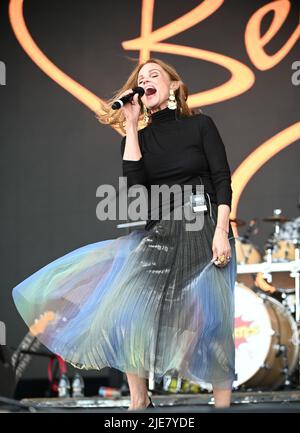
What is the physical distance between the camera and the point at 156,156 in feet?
9.65

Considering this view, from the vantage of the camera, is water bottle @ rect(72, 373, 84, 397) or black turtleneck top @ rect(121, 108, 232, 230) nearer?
black turtleneck top @ rect(121, 108, 232, 230)

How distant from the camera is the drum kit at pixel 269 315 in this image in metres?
6.06

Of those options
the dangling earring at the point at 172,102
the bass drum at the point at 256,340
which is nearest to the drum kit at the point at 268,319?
the bass drum at the point at 256,340

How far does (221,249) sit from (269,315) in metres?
3.46

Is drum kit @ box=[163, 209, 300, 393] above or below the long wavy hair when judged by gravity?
below

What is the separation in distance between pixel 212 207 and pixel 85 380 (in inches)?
162

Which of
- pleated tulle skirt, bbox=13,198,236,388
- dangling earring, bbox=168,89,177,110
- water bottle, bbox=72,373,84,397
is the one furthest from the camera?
water bottle, bbox=72,373,84,397

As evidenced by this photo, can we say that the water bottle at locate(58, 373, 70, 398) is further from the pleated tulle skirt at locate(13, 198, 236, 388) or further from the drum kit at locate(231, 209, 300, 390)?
the pleated tulle skirt at locate(13, 198, 236, 388)

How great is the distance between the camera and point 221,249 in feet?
9.00

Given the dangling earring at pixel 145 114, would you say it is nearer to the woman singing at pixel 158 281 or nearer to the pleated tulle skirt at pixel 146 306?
the woman singing at pixel 158 281

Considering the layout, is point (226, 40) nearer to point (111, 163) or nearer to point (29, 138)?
point (111, 163)

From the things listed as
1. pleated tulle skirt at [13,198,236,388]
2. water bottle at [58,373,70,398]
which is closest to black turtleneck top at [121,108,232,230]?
pleated tulle skirt at [13,198,236,388]

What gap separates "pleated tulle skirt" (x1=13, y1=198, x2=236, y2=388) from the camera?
2691 millimetres
